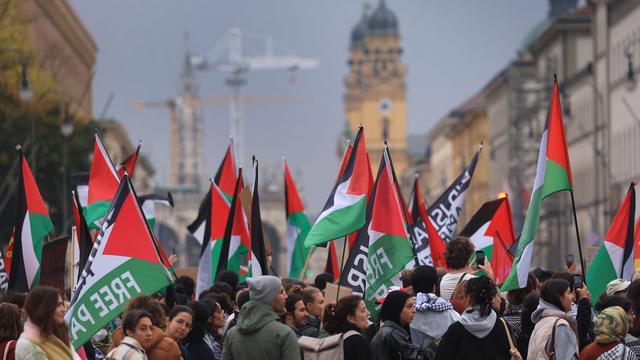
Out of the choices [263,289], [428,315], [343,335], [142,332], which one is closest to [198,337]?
[428,315]

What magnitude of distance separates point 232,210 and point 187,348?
6773 mm

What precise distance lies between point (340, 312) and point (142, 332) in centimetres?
124

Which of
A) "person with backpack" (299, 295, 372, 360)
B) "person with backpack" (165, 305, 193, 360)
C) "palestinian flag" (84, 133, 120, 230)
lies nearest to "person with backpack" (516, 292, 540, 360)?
"person with backpack" (299, 295, 372, 360)

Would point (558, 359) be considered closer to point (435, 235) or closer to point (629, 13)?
point (435, 235)

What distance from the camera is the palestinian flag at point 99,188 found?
22141 millimetres

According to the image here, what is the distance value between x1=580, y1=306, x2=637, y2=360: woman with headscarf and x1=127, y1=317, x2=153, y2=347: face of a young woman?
8.86ft

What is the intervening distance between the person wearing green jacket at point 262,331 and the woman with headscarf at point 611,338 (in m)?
1.97

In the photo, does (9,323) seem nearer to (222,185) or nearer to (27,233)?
(27,233)

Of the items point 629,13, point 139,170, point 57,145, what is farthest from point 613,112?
point 139,170

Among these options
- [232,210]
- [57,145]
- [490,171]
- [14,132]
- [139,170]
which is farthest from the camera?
[139,170]

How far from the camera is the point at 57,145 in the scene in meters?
68.8

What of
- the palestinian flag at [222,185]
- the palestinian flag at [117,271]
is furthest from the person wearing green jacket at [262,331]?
the palestinian flag at [222,185]

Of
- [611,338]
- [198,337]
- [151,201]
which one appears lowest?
[198,337]

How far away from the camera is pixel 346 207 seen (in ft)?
60.4
